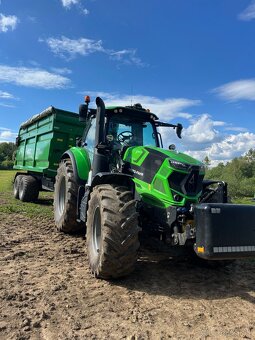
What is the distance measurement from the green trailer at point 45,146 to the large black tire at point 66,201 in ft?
9.46

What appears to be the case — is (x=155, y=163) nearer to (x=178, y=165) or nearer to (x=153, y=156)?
(x=153, y=156)

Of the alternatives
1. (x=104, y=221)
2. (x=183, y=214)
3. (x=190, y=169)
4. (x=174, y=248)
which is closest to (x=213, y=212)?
(x=183, y=214)

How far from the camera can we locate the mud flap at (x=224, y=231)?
14.2 ft

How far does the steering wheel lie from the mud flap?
2583mm

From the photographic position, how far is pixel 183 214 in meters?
4.91

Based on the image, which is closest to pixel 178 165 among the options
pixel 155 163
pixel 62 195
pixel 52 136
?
pixel 155 163

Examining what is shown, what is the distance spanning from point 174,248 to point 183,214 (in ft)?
6.95

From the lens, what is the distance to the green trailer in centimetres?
1099

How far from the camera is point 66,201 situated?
716 centimetres

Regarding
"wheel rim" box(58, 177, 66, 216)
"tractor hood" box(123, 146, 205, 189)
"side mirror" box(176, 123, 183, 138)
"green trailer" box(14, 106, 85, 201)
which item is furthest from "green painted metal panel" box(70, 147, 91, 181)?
"green trailer" box(14, 106, 85, 201)

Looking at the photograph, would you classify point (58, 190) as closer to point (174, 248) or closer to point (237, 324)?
point (174, 248)

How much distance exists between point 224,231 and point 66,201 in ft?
11.9

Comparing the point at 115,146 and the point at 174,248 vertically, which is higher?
the point at 115,146

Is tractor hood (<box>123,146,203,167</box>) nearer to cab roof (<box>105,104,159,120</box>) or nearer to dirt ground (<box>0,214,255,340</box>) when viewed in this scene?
cab roof (<box>105,104,159,120</box>)
